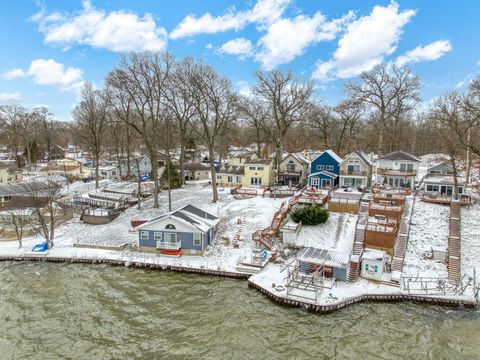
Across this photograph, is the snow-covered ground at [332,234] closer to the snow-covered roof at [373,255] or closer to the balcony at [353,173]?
the snow-covered roof at [373,255]

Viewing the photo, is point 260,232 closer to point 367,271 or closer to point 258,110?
point 367,271

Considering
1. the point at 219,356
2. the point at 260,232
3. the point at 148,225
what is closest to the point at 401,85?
the point at 260,232

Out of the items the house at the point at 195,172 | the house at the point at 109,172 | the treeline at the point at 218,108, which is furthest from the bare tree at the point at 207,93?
the house at the point at 109,172

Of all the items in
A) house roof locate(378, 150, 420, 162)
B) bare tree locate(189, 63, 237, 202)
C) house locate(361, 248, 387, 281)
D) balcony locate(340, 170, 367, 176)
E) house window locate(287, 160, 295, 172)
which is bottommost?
house locate(361, 248, 387, 281)

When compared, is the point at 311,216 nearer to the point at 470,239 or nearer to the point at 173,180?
the point at 470,239

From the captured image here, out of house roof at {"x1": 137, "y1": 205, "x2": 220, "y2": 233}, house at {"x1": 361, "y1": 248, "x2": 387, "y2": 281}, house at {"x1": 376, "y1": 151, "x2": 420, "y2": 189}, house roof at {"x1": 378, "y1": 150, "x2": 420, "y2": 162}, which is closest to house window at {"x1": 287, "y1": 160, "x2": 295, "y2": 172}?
house at {"x1": 376, "y1": 151, "x2": 420, "y2": 189}

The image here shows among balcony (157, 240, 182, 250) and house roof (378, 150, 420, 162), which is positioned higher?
house roof (378, 150, 420, 162)

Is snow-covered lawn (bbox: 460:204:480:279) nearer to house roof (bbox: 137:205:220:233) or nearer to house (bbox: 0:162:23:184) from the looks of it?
house roof (bbox: 137:205:220:233)
